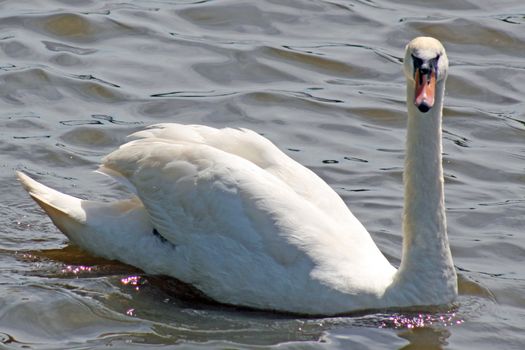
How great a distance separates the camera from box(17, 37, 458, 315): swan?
25.3 feet

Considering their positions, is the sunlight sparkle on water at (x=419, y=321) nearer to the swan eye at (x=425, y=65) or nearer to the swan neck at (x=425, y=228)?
the swan neck at (x=425, y=228)

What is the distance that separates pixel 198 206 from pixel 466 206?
2.74 m

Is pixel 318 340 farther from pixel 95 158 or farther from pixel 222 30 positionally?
pixel 222 30

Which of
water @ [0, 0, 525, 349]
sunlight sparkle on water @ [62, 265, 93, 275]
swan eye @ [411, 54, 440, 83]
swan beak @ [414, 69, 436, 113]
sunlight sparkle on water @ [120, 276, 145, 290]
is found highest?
swan eye @ [411, 54, 440, 83]

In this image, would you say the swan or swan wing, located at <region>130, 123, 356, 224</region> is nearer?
the swan

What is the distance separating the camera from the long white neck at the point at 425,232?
786 cm

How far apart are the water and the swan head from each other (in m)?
1.37

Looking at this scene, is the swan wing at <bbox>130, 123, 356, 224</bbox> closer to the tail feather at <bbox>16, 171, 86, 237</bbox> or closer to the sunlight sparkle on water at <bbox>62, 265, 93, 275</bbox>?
the tail feather at <bbox>16, 171, 86, 237</bbox>

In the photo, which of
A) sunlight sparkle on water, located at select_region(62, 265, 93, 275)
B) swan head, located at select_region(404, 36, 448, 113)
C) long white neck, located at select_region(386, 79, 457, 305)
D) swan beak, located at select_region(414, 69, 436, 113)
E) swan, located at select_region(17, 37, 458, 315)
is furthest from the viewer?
sunlight sparkle on water, located at select_region(62, 265, 93, 275)

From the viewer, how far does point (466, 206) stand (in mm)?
10031

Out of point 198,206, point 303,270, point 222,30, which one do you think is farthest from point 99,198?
point 222,30

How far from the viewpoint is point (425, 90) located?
7348mm

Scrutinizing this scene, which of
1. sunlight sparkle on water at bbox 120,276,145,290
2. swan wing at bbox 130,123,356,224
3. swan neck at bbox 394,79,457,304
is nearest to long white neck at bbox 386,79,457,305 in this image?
swan neck at bbox 394,79,457,304

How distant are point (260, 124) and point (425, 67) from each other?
164 inches
